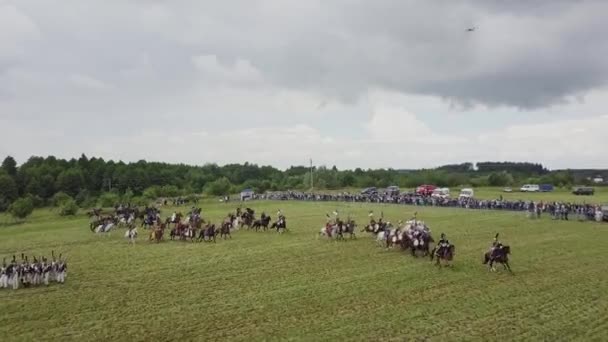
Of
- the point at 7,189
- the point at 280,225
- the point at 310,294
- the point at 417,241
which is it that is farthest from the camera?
the point at 7,189

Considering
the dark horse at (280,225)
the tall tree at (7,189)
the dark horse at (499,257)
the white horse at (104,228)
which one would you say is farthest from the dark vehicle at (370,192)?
the tall tree at (7,189)

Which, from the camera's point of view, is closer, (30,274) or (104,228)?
(30,274)

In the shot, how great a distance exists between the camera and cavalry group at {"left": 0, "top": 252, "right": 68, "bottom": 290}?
2261 centimetres

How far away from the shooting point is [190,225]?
120ft

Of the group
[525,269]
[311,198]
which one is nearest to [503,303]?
[525,269]

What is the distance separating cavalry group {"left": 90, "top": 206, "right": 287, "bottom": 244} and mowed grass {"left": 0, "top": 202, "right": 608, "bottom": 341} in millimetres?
1720

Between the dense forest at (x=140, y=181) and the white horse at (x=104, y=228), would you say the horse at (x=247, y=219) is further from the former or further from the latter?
the dense forest at (x=140, y=181)

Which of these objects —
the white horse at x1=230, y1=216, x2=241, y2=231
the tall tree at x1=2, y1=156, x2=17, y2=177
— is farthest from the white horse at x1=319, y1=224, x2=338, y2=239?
the tall tree at x1=2, y1=156, x2=17, y2=177

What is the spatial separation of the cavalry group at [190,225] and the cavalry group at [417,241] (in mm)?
5398

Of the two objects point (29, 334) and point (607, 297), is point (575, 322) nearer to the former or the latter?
point (607, 297)

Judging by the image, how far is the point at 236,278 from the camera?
23.7 meters

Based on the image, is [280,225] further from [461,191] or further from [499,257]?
[461,191]

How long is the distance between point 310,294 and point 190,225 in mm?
17681

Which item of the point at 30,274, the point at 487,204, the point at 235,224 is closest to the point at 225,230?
the point at 235,224
